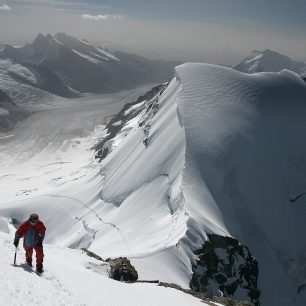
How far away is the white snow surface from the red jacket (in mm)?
5025

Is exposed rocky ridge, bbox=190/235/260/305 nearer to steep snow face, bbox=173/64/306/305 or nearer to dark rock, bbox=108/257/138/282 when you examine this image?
steep snow face, bbox=173/64/306/305

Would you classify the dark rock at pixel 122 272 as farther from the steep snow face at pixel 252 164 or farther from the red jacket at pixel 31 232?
the steep snow face at pixel 252 164

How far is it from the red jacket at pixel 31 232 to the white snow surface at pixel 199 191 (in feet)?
16.5

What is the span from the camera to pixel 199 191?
239 ft

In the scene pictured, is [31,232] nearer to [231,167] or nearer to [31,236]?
[31,236]

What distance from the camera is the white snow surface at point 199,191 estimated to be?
56656 mm

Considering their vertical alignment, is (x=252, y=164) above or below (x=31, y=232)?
below

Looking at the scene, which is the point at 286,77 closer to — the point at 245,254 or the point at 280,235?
the point at 280,235

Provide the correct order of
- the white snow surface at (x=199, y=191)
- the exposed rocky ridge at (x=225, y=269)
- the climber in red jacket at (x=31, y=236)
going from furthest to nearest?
the white snow surface at (x=199, y=191), the exposed rocky ridge at (x=225, y=269), the climber in red jacket at (x=31, y=236)

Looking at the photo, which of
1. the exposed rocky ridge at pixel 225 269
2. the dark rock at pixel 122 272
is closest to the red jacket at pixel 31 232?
the dark rock at pixel 122 272

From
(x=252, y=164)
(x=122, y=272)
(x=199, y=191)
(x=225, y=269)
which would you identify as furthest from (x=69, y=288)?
(x=252, y=164)

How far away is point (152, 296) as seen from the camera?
23812mm

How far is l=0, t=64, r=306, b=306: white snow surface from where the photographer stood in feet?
186

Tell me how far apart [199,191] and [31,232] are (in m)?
52.4
